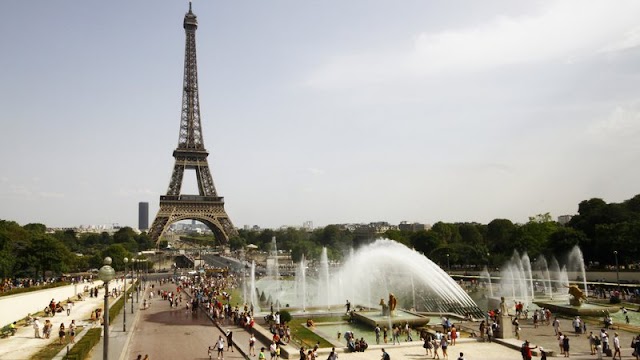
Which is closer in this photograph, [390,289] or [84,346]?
→ [84,346]

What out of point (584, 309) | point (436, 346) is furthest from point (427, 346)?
point (584, 309)

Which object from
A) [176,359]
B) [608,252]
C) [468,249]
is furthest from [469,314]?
[468,249]

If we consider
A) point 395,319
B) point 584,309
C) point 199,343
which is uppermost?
point 395,319

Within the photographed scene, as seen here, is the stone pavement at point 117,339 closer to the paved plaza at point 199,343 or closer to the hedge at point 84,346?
the paved plaza at point 199,343

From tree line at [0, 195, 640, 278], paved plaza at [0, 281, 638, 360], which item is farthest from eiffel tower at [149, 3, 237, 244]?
paved plaza at [0, 281, 638, 360]

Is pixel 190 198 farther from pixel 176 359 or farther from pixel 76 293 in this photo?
pixel 176 359

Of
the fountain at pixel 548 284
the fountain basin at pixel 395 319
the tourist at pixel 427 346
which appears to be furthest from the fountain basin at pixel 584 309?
the tourist at pixel 427 346

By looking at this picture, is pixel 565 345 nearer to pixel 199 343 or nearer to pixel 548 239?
pixel 199 343

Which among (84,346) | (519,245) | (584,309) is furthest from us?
(519,245)

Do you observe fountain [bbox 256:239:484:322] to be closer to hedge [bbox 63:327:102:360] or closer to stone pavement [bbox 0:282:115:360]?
hedge [bbox 63:327:102:360]
